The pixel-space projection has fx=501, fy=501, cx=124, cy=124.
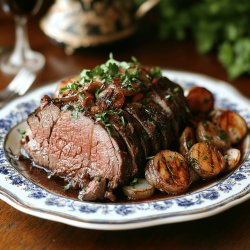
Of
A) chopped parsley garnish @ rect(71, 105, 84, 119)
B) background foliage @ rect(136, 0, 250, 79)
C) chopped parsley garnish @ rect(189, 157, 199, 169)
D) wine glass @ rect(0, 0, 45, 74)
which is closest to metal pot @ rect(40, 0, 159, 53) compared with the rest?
wine glass @ rect(0, 0, 45, 74)

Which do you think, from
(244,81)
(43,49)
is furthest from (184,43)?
(43,49)

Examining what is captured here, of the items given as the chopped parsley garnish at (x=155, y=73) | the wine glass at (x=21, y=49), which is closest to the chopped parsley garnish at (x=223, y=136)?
the chopped parsley garnish at (x=155, y=73)

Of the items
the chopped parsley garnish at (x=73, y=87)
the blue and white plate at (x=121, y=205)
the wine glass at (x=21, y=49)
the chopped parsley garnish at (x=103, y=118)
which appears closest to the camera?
the blue and white plate at (x=121, y=205)

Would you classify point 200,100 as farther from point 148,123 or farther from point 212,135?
point 148,123

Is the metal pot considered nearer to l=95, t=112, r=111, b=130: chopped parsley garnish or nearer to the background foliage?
the background foliage

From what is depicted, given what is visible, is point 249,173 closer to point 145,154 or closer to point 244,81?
point 145,154

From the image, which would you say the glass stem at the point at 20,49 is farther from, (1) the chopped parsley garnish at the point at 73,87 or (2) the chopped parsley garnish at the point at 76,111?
(2) the chopped parsley garnish at the point at 76,111

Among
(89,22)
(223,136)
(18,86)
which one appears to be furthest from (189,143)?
(89,22)
